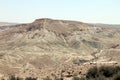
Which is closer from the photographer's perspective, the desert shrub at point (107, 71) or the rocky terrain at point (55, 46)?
the desert shrub at point (107, 71)

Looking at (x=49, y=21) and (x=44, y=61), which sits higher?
(x=49, y=21)

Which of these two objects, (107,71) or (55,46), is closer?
(107,71)

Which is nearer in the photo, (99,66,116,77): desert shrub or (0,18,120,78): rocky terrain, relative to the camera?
(99,66,116,77): desert shrub

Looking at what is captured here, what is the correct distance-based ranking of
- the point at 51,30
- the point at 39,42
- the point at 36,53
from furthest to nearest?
the point at 51,30, the point at 39,42, the point at 36,53

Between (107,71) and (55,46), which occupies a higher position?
(107,71)

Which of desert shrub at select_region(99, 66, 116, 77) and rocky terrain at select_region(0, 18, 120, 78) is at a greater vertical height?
desert shrub at select_region(99, 66, 116, 77)

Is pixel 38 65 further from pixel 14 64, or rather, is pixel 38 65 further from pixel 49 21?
pixel 49 21

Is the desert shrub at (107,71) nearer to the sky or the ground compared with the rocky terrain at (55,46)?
nearer to the sky

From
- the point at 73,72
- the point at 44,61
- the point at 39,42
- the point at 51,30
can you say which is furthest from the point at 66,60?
the point at 73,72
